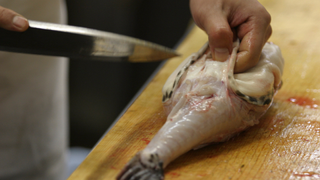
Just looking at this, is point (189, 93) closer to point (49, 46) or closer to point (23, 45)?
point (49, 46)

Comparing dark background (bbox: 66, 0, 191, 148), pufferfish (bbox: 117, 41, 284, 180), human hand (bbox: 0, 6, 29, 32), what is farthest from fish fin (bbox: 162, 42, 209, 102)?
Result: dark background (bbox: 66, 0, 191, 148)

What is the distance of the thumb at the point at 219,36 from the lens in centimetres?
151

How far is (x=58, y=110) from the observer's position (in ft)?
7.98

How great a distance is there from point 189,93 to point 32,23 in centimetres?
80

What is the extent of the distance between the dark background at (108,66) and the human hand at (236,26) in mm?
2643

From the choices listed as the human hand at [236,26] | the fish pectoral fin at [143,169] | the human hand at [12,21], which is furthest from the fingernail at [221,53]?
the human hand at [12,21]

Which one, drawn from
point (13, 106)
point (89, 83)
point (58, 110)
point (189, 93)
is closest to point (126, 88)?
point (89, 83)

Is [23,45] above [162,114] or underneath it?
above

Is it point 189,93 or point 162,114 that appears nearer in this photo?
point 189,93

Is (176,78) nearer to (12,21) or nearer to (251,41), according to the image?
(251,41)

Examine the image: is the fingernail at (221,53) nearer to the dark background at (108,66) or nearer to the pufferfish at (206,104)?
the pufferfish at (206,104)

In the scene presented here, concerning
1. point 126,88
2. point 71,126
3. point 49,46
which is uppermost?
point 49,46

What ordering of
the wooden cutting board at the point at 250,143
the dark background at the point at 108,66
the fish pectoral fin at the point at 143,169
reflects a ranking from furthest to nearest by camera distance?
the dark background at the point at 108,66, the wooden cutting board at the point at 250,143, the fish pectoral fin at the point at 143,169

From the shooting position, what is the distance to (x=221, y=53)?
61.0 inches
